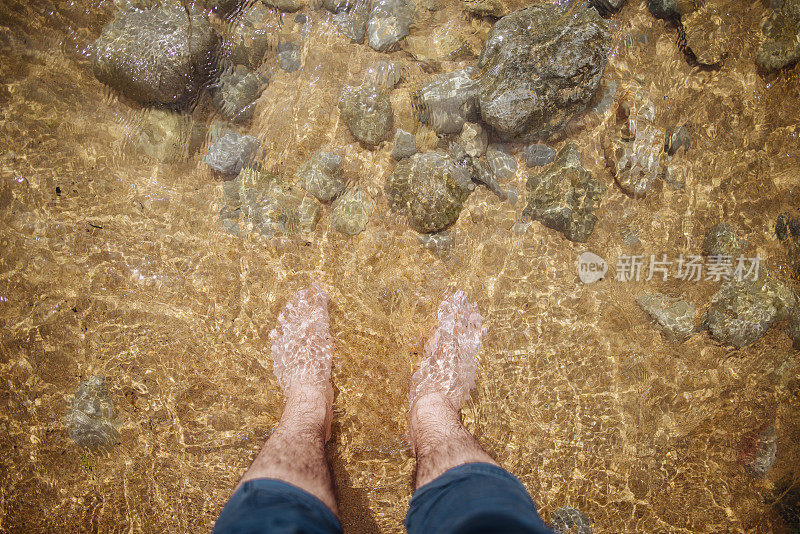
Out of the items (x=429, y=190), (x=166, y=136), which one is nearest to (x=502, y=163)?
(x=429, y=190)

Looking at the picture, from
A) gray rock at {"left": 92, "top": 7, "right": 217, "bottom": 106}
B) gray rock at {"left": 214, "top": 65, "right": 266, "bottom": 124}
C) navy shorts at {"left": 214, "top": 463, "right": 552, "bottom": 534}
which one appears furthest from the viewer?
gray rock at {"left": 214, "top": 65, "right": 266, "bottom": 124}

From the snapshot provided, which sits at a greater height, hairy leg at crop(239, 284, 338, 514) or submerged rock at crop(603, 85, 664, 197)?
submerged rock at crop(603, 85, 664, 197)

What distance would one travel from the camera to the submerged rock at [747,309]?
327 centimetres

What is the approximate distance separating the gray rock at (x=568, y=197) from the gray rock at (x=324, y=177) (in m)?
1.62

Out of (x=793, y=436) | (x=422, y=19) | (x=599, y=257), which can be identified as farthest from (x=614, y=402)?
(x=422, y=19)

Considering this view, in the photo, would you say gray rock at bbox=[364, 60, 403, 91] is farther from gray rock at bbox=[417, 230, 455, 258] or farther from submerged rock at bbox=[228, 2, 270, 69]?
gray rock at bbox=[417, 230, 455, 258]

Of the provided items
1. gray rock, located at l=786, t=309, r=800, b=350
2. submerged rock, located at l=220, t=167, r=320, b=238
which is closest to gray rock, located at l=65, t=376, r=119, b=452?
submerged rock, located at l=220, t=167, r=320, b=238

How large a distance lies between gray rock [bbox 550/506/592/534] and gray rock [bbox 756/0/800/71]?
3.98 meters

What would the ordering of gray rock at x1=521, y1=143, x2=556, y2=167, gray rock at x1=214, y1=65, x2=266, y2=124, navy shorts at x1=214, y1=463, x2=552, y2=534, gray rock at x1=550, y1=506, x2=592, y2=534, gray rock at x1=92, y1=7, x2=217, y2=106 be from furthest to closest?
gray rock at x1=214, y1=65, x2=266, y2=124, gray rock at x1=521, y1=143, x2=556, y2=167, gray rock at x1=92, y1=7, x2=217, y2=106, gray rock at x1=550, y1=506, x2=592, y2=534, navy shorts at x1=214, y1=463, x2=552, y2=534

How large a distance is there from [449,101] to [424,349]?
Result: 2067 millimetres

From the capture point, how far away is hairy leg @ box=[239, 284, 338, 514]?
2775 mm

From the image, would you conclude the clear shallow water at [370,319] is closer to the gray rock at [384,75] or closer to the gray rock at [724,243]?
the gray rock at [724,243]

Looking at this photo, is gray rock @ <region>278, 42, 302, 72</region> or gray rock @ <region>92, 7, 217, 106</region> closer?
gray rock @ <region>92, 7, 217, 106</region>

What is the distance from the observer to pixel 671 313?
130 inches
